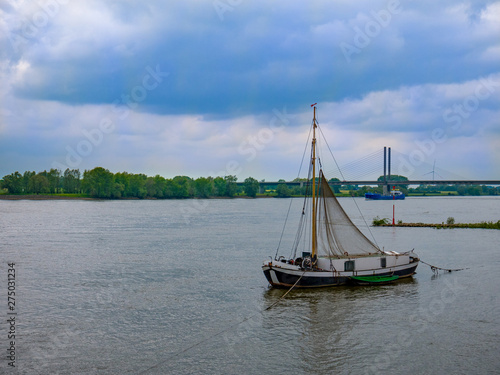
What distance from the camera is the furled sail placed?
3425 centimetres

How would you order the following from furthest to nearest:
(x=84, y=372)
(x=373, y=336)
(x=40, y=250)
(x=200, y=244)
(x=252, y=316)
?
(x=200, y=244) → (x=40, y=250) → (x=252, y=316) → (x=373, y=336) → (x=84, y=372)

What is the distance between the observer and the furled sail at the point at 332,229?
34.2m

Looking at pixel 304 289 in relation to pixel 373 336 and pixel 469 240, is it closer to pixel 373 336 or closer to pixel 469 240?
pixel 373 336

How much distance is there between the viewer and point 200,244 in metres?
54.2

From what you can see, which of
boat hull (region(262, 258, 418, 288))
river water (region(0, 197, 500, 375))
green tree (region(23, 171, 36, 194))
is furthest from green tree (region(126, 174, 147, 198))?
boat hull (region(262, 258, 418, 288))

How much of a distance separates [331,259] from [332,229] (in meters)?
2.83

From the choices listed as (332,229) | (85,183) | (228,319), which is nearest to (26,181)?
(85,183)

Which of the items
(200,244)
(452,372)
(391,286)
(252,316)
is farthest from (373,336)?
(200,244)

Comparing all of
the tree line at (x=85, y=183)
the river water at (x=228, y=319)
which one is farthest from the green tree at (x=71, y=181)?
the river water at (x=228, y=319)

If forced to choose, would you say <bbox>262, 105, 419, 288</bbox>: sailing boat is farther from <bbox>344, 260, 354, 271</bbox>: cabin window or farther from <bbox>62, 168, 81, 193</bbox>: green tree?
<bbox>62, 168, 81, 193</bbox>: green tree

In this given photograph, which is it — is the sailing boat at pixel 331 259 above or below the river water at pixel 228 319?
above

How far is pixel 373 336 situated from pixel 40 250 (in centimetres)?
3723

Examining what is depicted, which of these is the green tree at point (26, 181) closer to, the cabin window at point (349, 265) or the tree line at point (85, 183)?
the tree line at point (85, 183)

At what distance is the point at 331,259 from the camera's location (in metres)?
32.3
